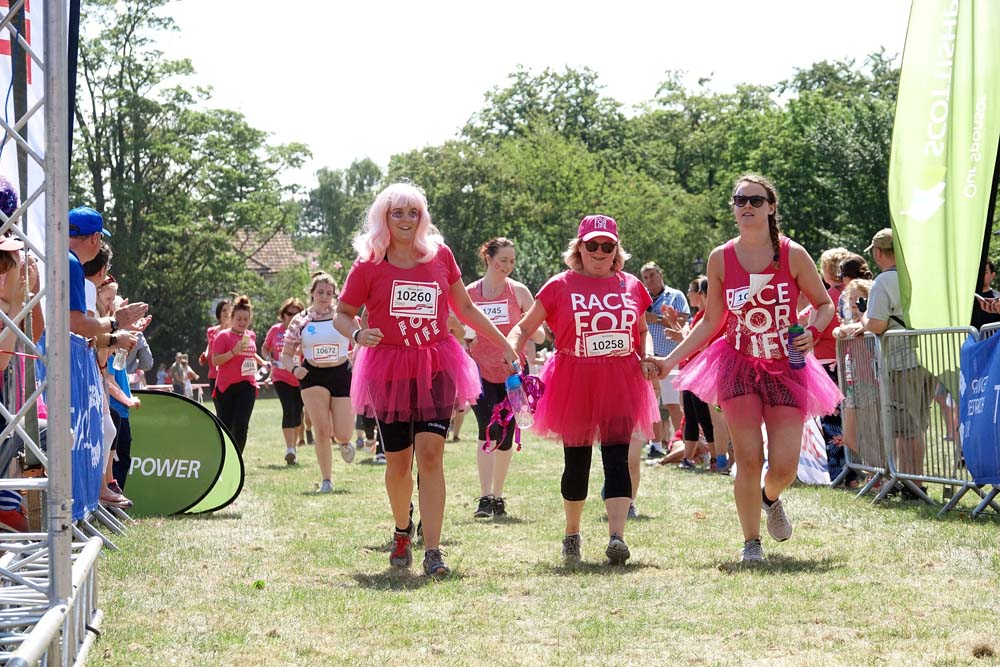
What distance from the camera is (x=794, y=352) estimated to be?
288 inches

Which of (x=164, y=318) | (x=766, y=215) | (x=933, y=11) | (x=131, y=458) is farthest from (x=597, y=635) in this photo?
(x=164, y=318)

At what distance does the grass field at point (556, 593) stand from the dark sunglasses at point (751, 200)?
2.05 m

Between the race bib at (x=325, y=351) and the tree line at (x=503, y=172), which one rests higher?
the tree line at (x=503, y=172)

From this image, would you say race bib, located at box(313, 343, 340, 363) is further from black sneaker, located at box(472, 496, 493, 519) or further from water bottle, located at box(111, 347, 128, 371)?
black sneaker, located at box(472, 496, 493, 519)

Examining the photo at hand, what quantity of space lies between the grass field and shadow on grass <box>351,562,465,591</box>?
27 mm

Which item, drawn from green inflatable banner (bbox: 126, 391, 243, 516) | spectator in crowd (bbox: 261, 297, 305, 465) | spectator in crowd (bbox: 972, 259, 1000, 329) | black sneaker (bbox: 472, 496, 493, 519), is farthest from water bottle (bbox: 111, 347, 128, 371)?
spectator in crowd (bbox: 972, 259, 1000, 329)

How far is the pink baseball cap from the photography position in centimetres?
791

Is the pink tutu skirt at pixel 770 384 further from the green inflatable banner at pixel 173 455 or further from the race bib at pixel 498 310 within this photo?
the green inflatable banner at pixel 173 455

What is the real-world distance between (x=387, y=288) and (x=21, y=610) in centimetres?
329

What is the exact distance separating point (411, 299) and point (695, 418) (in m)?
7.85

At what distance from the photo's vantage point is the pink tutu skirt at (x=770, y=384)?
7.39m

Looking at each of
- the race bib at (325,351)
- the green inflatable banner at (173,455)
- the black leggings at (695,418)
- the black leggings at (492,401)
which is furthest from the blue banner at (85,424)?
the black leggings at (695,418)

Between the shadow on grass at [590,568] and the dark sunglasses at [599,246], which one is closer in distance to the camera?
the shadow on grass at [590,568]

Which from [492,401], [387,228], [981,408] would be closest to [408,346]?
[387,228]
